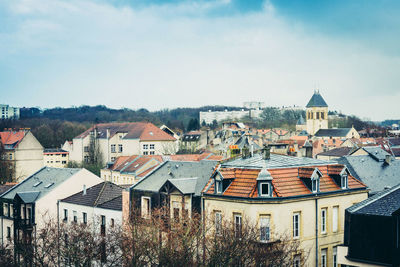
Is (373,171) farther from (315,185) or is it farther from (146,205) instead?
(146,205)

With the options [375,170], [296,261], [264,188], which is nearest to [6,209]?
[264,188]

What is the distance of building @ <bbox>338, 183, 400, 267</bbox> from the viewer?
26109 mm

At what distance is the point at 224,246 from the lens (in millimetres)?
30953

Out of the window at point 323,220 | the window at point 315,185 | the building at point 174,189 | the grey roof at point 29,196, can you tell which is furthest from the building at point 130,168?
the window at point 315,185

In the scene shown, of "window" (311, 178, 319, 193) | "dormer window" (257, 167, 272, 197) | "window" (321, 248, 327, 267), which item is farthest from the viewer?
"window" (321, 248, 327, 267)

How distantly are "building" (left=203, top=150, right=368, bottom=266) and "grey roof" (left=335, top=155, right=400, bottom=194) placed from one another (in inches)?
371

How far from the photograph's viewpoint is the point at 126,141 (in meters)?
121

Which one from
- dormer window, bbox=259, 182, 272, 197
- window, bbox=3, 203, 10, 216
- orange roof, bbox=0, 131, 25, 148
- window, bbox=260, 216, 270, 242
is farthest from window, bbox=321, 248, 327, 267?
orange roof, bbox=0, 131, 25, 148

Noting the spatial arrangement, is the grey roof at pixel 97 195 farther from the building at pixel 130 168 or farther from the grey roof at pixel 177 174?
the building at pixel 130 168

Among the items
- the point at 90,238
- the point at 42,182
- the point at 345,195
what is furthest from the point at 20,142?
the point at 345,195

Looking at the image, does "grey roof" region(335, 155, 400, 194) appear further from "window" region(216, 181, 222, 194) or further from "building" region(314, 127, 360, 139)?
"building" region(314, 127, 360, 139)

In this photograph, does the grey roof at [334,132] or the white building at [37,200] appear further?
the grey roof at [334,132]

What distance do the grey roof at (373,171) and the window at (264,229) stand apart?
15620 mm

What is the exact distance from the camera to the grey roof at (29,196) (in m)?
53.1
